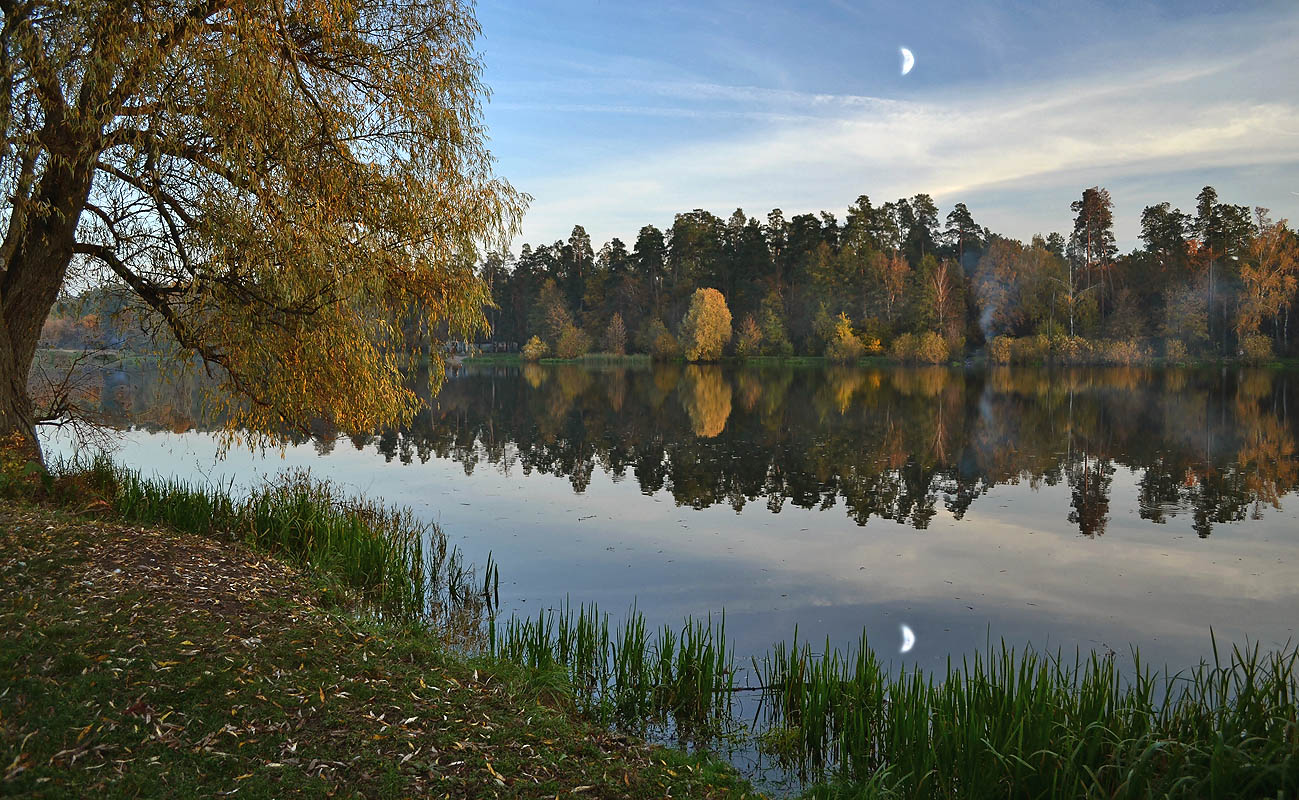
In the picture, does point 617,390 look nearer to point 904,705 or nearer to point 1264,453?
point 1264,453

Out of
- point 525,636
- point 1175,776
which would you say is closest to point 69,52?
point 525,636

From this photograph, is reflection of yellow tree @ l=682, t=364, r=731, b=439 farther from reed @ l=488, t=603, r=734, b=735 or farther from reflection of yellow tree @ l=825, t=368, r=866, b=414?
reed @ l=488, t=603, r=734, b=735

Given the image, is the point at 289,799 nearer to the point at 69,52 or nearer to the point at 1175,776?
the point at 1175,776

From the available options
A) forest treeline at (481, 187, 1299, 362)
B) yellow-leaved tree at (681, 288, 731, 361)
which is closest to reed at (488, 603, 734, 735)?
forest treeline at (481, 187, 1299, 362)

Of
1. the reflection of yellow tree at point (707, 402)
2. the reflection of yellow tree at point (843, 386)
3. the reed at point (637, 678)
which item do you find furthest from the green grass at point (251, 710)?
the reflection of yellow tree at point (843, 386)

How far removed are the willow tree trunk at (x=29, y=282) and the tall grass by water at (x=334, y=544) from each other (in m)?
1.00

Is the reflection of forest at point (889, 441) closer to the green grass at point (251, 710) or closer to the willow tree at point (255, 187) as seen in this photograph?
the willow tree at point (255, 187)

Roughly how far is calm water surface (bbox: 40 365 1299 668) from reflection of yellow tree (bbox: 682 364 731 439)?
494 mm

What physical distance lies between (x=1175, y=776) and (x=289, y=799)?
493cm

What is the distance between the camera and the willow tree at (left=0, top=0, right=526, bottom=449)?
10125 millimetres

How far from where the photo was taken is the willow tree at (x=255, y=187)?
33.2 ft

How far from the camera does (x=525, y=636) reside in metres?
7.87

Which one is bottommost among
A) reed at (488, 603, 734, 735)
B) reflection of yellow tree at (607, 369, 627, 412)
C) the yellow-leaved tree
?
reed at (488, 603, 734, 735)

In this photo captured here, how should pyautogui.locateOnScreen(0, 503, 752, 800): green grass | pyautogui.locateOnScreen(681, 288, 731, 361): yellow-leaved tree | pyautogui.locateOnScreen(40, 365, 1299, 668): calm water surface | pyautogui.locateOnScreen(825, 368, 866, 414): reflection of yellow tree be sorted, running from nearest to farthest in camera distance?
pyautogui.locateOnScreen(0, 503, 752, 800): green grass, pyautogui.locateOnScreen(40, 365, 1299, 668): calm water surface, pyautogui.locateOnScreen(825, 368, 866, 414): reflection of yellow tree, pyautogui.locateOnScreen(681, 288, 731, 361): yellow-leaved tree
